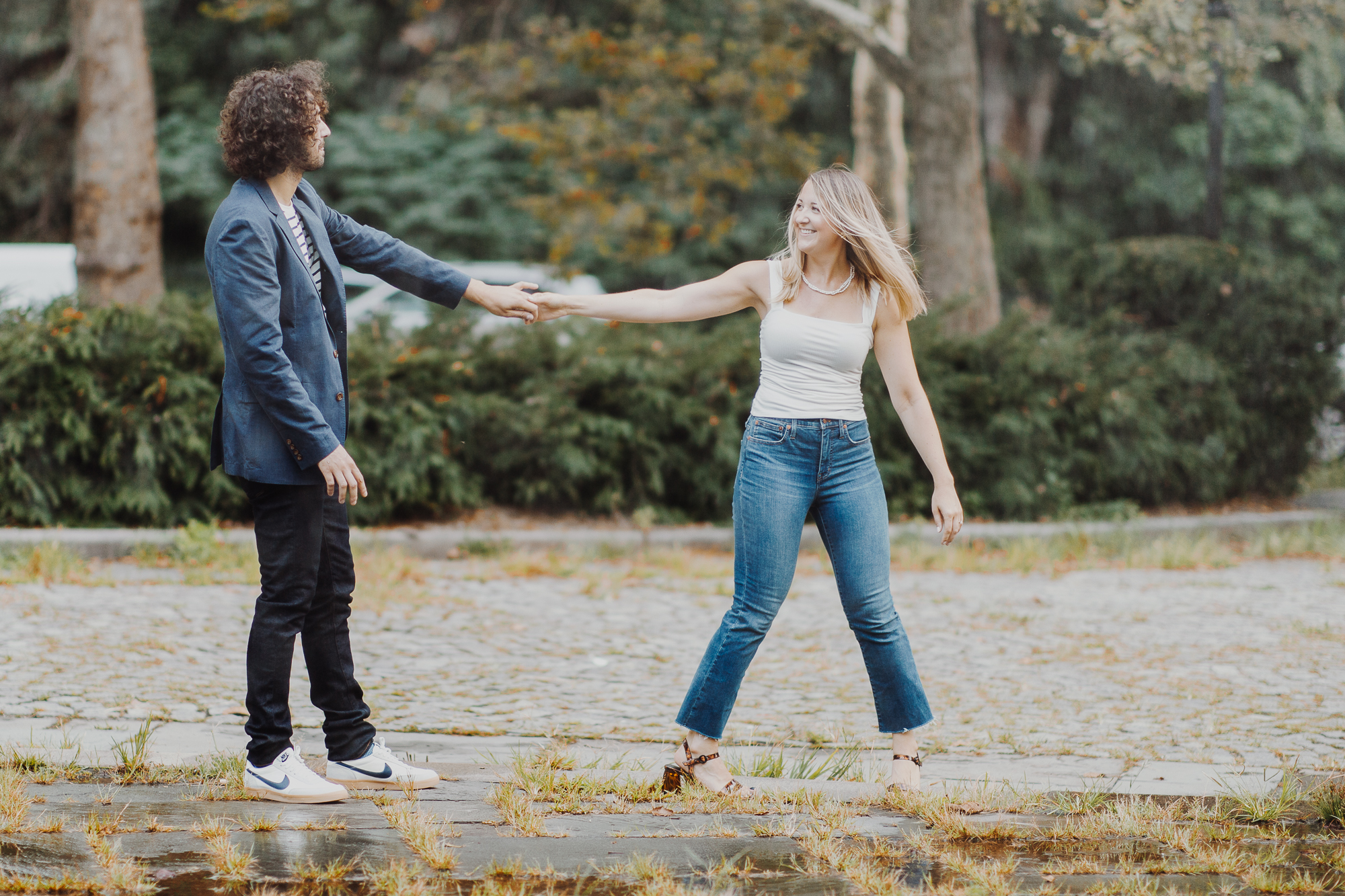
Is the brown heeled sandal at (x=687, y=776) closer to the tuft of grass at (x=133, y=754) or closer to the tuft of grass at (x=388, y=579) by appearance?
the tuft of grass at (x=133, y=754)

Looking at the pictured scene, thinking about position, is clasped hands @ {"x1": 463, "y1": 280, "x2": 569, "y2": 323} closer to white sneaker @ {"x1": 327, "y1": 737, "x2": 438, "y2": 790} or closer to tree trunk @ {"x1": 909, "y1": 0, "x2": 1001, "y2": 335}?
white sneaker @ {"x1": 327, "y1": 737, "x2": 438, "y2": 790}

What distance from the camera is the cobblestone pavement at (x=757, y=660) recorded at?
480 centimetres

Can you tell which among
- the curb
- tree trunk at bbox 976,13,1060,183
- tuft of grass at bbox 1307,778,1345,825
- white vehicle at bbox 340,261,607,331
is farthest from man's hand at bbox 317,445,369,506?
tree trunk at bbox 976,13,1060,183

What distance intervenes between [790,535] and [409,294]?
8774 mm

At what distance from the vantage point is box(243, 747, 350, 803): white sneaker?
3.62 metres

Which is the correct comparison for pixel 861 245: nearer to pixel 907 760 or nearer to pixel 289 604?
pixel 907 760

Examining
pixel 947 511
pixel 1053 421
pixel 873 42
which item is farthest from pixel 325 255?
pixel 873 42

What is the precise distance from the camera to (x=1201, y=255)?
11312 millimetres

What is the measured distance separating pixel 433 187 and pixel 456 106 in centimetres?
921

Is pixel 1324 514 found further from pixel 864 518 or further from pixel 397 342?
pixel 864 518

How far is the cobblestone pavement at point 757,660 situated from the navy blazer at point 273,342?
1.51 metres

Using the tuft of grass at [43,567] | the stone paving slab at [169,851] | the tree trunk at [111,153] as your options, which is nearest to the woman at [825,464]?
the stone paving slab at [169,851]

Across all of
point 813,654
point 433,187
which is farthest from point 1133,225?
point 813,654

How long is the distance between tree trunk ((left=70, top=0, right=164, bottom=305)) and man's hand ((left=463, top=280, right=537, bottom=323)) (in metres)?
6.11
